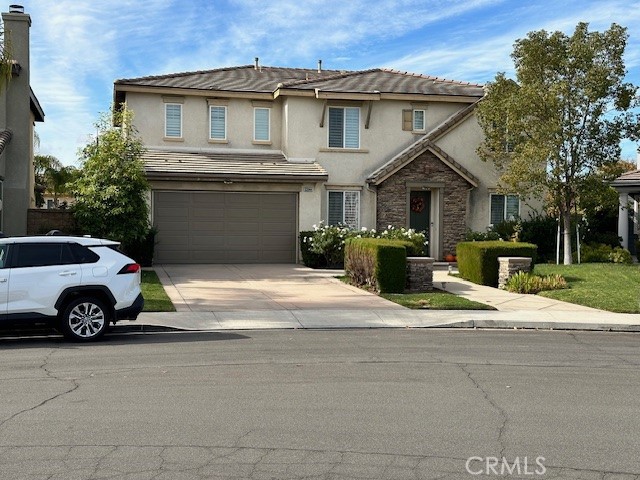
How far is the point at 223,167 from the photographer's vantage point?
25141mm

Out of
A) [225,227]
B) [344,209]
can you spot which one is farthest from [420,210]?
[225,227]

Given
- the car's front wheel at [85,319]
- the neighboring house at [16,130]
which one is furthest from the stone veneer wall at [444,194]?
the car's front wheel at [85,319]

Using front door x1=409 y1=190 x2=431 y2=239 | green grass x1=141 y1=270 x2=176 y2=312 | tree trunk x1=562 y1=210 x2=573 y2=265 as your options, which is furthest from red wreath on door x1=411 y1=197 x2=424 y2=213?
green grass x1=141 y1=270 x2=176 y2=312

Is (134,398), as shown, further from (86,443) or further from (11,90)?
(11,90)

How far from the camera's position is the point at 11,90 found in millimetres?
22203

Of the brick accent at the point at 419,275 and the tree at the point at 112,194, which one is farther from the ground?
→ the tree at the point at 112,194

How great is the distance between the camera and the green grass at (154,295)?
49.2 ft

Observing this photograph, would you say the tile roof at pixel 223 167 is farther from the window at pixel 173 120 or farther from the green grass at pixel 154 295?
the green grass at pixel 154 295

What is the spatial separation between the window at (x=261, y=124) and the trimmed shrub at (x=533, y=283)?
11306mm

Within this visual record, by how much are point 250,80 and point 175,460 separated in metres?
23.6

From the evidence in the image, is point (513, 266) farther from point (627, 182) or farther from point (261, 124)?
point (261, 124)

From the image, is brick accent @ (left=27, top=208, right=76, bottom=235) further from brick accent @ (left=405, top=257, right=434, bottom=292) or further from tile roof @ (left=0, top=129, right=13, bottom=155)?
brick accent @ (left=405, top=257, right=434, bottom=292)

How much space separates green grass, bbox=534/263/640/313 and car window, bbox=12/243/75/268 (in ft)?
36.5

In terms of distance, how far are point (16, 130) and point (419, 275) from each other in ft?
41.1
